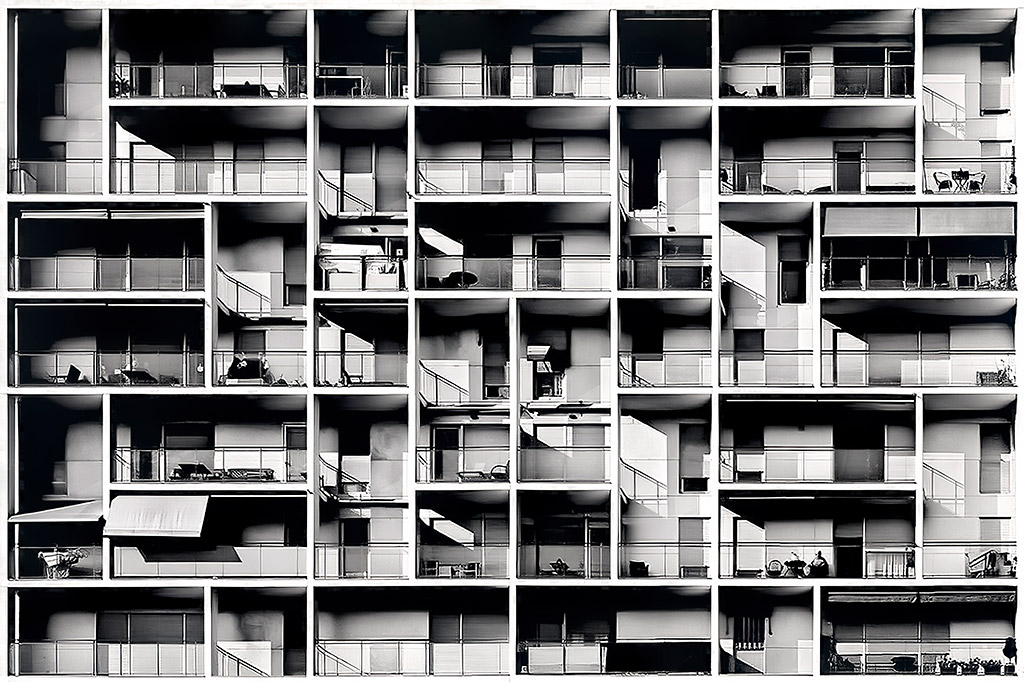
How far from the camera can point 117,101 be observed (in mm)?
18375

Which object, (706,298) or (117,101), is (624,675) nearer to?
(706,298)

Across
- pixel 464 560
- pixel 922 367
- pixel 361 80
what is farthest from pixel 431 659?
pixel 361 80

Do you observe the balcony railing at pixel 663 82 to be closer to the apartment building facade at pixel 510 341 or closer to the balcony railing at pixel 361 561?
the apartment building facade at pixel 510 341

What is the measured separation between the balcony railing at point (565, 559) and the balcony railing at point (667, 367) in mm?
3443

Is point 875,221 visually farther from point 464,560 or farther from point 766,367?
point 464,560

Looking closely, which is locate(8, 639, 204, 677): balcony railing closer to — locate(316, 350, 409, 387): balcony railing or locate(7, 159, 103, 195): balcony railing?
locate(316, 350, 409, 387): balcony railing

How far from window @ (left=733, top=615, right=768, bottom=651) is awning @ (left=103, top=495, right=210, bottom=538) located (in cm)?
1064

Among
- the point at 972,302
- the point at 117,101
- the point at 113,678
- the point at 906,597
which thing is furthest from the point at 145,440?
the point at 972,302

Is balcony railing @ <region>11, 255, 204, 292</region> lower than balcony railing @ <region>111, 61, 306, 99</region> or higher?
lower

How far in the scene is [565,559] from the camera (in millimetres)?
18828

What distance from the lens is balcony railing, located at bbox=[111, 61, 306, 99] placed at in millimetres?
19578

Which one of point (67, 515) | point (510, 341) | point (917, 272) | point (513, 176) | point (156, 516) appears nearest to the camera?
point (156, 516)

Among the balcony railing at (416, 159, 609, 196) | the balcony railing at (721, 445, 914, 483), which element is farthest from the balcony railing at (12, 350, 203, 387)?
the balcony railing at (721, 445, 914, 483)

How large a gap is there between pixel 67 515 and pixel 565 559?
9681 millimetres
